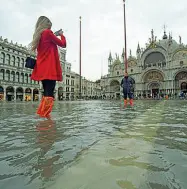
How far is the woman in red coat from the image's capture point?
395cm

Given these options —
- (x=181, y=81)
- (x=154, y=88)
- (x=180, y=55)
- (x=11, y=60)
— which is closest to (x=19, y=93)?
(x=11, y=60)

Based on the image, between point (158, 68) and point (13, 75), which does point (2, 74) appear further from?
point (158, 68)

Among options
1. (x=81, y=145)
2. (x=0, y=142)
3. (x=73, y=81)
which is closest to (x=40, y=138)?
(x=0, y=142)

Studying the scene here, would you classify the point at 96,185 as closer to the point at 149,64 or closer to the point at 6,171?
the point at 6,171

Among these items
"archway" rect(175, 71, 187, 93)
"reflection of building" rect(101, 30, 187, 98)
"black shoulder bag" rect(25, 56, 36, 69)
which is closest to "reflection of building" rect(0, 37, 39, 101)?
"reflection of building" rect(101, 30, 187, 98)

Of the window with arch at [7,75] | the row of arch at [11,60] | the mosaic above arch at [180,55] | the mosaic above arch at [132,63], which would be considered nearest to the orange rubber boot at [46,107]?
the row of arch at [11,60]

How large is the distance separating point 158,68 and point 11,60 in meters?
36.5

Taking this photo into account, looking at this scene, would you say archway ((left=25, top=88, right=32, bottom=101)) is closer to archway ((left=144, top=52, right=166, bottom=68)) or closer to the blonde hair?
archway ((left=144, top=52, right=166, bottom=68))

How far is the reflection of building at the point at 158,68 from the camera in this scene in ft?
158

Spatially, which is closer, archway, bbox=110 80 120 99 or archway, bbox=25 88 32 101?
archway, bbox=25 88 32 101

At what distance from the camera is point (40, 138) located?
2.04 m

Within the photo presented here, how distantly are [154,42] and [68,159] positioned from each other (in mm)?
56962

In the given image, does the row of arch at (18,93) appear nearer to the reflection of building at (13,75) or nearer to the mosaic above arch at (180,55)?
the reflection of building at (13,75)

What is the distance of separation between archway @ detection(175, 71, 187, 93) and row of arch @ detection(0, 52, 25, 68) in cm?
3870
